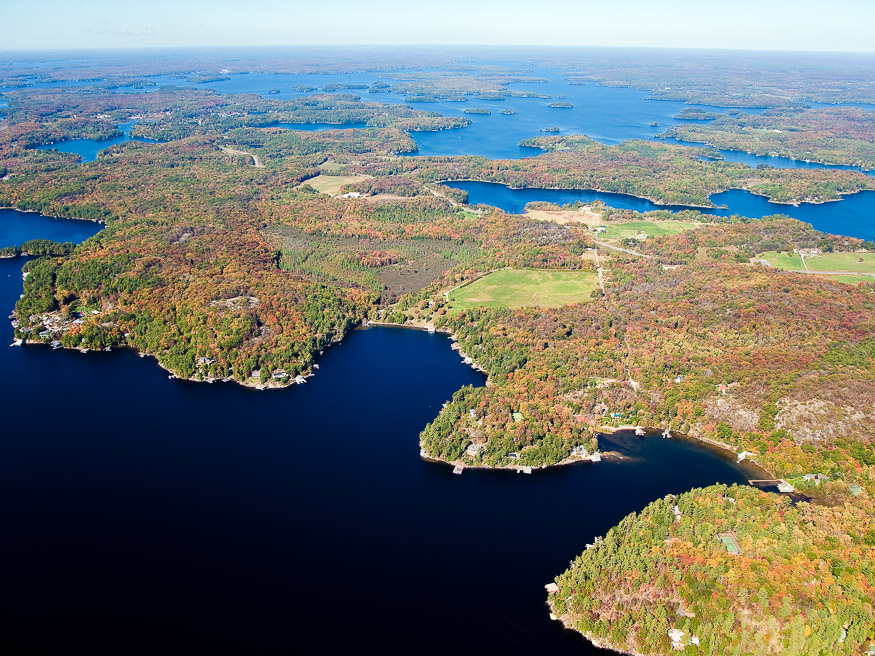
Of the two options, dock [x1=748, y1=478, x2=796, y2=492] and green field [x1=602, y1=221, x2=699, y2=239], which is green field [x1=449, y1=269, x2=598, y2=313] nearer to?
green field [x1=602, y1=221, x2=699, y2=239]

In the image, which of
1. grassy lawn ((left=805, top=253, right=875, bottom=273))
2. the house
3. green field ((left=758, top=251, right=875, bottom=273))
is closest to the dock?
the house

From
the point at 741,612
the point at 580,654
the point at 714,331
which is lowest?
the point at 580,654

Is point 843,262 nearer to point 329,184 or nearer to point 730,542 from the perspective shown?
point 730,542

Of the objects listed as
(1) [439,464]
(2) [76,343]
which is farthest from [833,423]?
(2) [76,343]

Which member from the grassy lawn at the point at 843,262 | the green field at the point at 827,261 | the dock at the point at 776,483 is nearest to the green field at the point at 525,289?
the green field at the point at 827,261

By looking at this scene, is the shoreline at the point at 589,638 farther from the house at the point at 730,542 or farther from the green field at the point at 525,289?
the green field at the point at 525,289

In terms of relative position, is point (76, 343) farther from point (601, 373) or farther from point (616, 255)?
point (616, 255)
